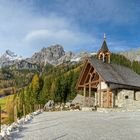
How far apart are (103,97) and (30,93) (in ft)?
141

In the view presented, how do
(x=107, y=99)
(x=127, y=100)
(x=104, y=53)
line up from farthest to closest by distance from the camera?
(x=104, y=53)
(x=107, y=99)
(x=127, y=100)

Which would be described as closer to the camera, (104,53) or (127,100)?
(127,100)

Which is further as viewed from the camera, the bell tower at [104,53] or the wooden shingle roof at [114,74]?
the bell tower at [104,53]

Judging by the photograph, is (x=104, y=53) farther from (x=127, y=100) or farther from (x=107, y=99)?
(x=127, y=100)

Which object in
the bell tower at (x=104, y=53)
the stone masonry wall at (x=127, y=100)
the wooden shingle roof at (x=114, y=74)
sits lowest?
the stone masonry wall at (x=127, y=100)

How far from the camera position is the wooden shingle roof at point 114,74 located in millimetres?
39844

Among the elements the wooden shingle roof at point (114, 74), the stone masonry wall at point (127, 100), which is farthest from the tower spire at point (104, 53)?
the stone masonry wall at point (127, 100)

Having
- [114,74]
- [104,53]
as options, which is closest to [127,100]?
[114,74]

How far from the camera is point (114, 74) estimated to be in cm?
4194

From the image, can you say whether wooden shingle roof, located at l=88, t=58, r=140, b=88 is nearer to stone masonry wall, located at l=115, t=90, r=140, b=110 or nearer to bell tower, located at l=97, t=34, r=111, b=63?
stone masonry wall, located at l=115, t=90, r=140, b=110

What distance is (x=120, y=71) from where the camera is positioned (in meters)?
44.9

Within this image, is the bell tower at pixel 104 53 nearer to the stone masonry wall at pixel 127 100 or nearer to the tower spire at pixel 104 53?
the tower spire at pixel 104 53

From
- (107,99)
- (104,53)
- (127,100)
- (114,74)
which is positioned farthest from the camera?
(104,53)

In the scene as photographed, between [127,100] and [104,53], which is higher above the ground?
[104,53]
